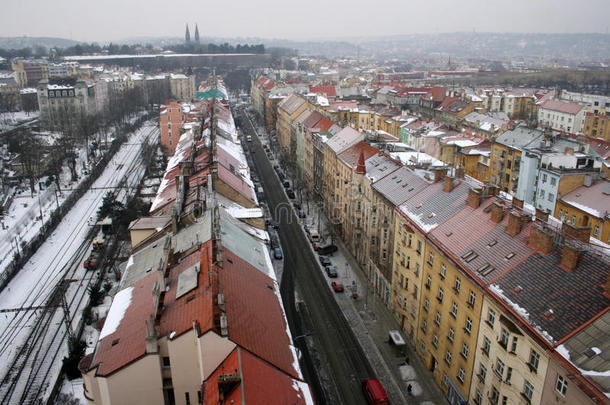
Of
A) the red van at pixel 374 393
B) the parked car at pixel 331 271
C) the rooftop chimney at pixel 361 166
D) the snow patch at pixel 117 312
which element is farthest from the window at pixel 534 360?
the rooftop chimney at pixel 361 166

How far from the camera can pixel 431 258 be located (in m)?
38.6

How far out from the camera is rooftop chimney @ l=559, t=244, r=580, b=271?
27.1m

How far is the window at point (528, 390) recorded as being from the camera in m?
26.2

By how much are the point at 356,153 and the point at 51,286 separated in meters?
40.3

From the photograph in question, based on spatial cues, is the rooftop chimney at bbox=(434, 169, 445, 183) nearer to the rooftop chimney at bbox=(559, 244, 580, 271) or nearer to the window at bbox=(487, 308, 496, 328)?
the window at bbox=(487, 308, 496, 328)

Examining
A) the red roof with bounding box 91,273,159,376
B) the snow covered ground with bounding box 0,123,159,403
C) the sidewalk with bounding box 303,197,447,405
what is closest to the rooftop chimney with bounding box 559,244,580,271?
the sidewalk with bounding box 303,197,447,405

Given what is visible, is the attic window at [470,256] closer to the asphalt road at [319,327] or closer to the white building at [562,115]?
the asphalt road at [319,327]

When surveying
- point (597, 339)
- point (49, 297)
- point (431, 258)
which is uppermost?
point (597, 339)

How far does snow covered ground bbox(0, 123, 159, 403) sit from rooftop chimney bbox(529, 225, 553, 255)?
37.6 metres

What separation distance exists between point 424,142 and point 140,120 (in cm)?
11447

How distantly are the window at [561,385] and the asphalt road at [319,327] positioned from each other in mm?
15821

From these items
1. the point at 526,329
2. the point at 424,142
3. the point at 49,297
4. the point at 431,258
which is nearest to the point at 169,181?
the point at 49,297

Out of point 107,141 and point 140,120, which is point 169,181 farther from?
point 140,120

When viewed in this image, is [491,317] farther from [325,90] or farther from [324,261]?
[325,90]
